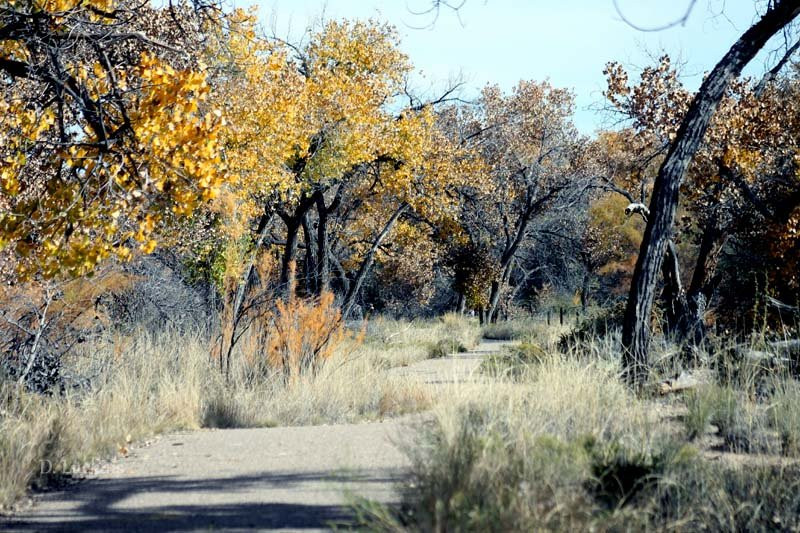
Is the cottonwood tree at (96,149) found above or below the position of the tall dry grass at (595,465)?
above

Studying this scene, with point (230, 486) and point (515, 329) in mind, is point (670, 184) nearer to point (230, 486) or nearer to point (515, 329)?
point (230, 486)

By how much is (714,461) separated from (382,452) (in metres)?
2.39

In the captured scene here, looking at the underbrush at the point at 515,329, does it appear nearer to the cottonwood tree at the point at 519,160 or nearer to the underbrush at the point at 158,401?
the cottonwood tree at the point at 519,160

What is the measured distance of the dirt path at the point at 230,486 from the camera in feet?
17.0

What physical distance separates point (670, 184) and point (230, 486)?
571 cm

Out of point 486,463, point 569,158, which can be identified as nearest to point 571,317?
point 569,158

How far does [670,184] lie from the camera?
923 cm

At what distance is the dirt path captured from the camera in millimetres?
5168

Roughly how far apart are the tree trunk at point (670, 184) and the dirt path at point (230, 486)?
3.20 meters

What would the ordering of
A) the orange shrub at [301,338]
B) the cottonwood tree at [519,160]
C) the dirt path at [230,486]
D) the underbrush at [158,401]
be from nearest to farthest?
the dirt path at [230,486]
the underbrush at [158,401]
the orange shrub at [301,338]
the cottonwood tree at [519,160]

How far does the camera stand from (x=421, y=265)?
32.5 m

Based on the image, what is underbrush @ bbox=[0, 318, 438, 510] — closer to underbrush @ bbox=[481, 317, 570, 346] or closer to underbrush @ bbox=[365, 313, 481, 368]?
underbrush @ bbox=[365, 313, 481, 368]

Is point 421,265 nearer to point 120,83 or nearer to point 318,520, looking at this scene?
point 120,83

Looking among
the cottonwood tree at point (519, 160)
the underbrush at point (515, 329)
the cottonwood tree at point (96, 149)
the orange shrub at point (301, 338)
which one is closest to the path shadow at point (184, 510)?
the cottonwood tree at point (96, 149)
